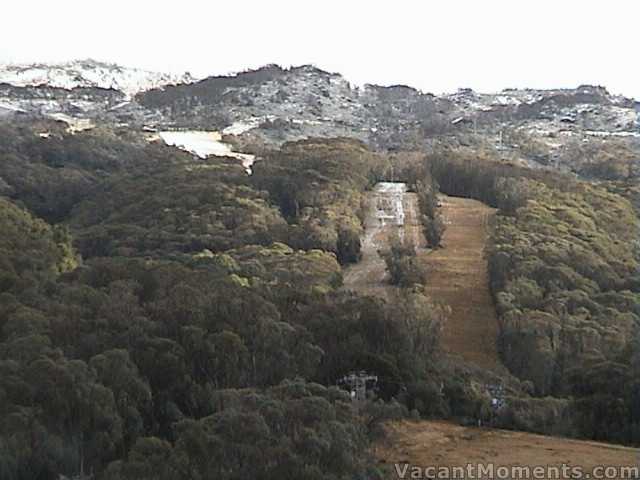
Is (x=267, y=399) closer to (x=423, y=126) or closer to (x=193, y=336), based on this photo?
(x=193, y=336)

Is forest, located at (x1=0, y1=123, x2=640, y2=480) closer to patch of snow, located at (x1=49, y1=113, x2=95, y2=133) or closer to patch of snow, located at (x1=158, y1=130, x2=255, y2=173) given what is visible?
patch of snow, located at (x1=158, y1=130, x2=255, y2=173)

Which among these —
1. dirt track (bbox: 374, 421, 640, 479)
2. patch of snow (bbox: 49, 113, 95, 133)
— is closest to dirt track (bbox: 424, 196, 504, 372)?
dirt track (bbox: 374, 421, 640, 479)

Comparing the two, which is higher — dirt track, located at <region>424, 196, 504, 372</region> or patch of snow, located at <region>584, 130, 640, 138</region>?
patch of snow, located at <region>584, 130, 640, 138</region>

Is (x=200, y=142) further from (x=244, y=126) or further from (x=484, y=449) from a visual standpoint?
(x=484, y=449)

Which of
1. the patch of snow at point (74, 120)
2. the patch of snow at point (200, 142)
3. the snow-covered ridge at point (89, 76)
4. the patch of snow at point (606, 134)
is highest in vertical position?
the snow-covered ridge at point (89, 76)

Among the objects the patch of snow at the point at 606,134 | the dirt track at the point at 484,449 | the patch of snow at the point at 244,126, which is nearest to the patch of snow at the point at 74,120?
the patch of snow at the point at 244,126

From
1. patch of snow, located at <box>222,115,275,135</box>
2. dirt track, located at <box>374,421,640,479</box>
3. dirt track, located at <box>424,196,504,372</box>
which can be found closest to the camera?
dirt track, located at <box>374,421,640,479</box>

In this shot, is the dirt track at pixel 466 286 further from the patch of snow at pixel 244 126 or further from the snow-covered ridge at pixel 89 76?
the snow-covered ridge at pixel 89 76

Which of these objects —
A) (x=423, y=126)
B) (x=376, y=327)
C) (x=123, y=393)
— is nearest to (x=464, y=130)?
(x=423, y=126)
